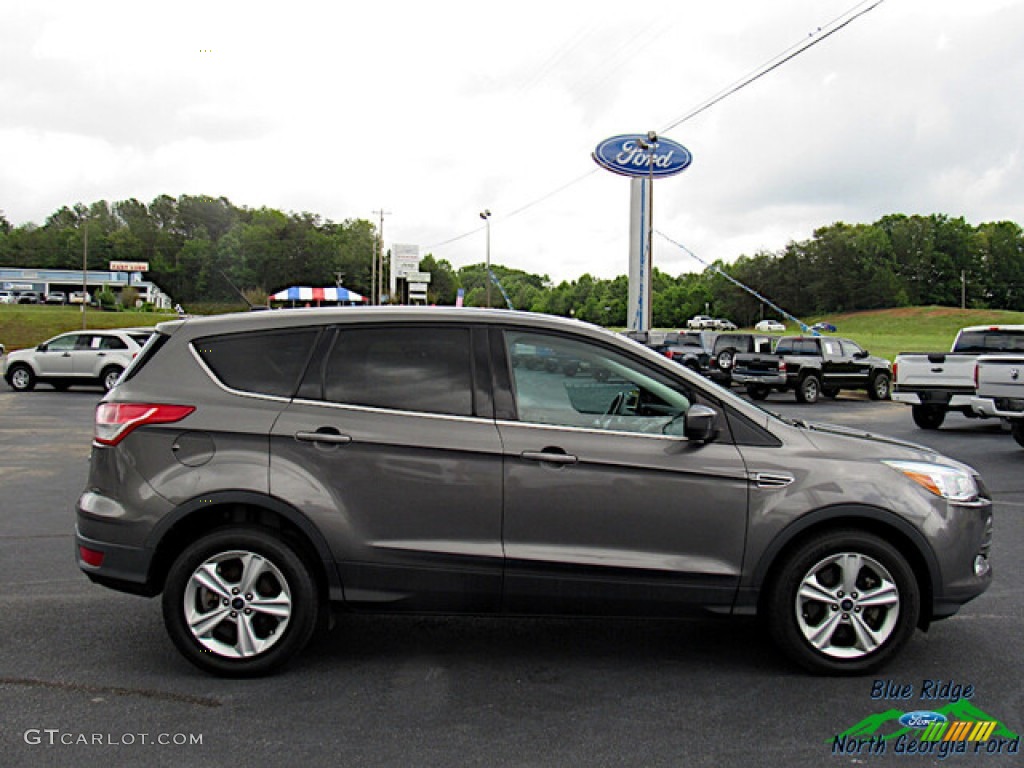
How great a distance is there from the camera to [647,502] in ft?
14.1

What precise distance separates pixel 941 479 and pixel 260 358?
3470 millimetres

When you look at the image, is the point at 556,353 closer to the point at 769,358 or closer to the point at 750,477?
the point at 750,477

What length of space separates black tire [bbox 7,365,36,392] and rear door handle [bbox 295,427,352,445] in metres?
23.7

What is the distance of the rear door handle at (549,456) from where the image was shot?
4.29 metres

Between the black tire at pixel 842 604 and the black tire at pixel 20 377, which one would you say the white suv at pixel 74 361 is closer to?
the black tire at pixel 20 377

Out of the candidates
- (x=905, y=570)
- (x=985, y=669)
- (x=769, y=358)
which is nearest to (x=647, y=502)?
(x=905, y=570)

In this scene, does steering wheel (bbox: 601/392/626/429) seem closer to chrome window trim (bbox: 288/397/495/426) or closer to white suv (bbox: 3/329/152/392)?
chrome window trim (bbox: 288/397/495/426)

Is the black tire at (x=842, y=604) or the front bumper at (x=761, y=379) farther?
the front bumper at (x=761, y=379)

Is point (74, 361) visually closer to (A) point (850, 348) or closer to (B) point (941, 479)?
(A) point (850, 348)

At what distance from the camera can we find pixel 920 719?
3.96 metres

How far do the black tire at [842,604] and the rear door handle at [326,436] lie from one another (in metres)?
2.20

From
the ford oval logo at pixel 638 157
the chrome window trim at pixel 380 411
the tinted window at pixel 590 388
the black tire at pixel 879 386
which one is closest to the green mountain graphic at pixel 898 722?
the tinted window at pixel 590 388

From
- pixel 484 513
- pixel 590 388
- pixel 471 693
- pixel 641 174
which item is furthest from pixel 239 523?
pixel 641 174

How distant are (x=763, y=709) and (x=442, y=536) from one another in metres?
1.65
